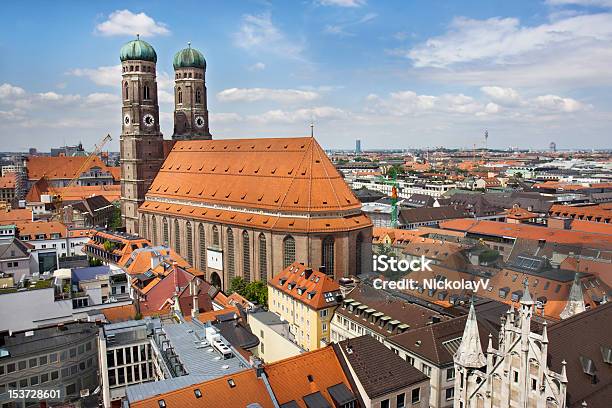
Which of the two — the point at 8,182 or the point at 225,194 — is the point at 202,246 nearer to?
the point at 225,194

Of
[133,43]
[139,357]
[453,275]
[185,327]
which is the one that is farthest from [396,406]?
[133,43]

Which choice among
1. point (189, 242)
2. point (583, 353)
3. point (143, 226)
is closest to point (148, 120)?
point (143, 226)

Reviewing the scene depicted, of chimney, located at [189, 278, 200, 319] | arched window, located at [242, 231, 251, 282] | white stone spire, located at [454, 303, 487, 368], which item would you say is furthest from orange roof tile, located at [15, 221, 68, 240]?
white stone spire, located at [454, 303, 487, 368]

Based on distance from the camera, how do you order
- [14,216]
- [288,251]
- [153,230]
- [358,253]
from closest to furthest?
[288,251] < [358,253] < [153,230] < [14,216]

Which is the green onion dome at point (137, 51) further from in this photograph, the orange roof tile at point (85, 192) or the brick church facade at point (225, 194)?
the orange roof tile at point (85, 192)

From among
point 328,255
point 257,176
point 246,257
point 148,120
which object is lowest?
point 246,257

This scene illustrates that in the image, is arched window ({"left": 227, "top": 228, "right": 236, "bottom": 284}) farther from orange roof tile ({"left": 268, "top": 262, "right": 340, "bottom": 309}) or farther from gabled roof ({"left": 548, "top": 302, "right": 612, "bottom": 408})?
gabled roof ({"left": 548, "top": 302, "right": 612, "bottom": 408})

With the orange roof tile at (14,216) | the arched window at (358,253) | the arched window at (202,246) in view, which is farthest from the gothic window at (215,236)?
the orange roof tile at (14,216)
